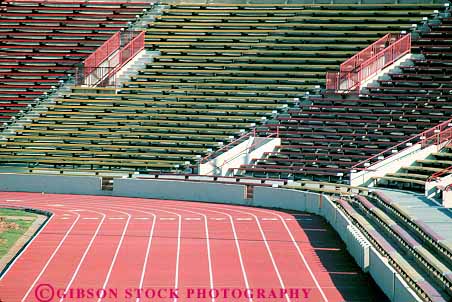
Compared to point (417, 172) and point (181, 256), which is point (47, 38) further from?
point (181, 256)

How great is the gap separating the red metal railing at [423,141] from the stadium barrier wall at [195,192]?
5.91 feet

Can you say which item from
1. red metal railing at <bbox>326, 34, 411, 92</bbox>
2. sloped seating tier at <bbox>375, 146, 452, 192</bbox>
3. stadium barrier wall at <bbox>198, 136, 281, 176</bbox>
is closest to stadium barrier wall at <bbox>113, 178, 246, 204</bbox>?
stadium barrier wall at <bbox>198, 136, 281, 176</bbox>

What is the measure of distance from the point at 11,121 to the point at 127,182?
5.97m

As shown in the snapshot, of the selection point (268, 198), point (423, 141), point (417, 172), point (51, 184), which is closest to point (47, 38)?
point (51, 184)

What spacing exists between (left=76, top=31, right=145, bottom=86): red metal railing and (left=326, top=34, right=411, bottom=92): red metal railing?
7.09 m

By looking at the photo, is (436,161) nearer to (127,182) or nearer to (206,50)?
(127,182)

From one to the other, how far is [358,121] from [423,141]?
9.72 ft

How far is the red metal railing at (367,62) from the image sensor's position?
32469mm

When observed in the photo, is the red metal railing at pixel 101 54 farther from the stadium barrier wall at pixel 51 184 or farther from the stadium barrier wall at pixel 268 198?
the stadium barrier wall at pixel 268 198

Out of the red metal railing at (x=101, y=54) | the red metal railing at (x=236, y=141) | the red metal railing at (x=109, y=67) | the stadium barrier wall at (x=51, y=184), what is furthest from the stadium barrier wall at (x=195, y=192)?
the red metal railing at (x=101, y=54)

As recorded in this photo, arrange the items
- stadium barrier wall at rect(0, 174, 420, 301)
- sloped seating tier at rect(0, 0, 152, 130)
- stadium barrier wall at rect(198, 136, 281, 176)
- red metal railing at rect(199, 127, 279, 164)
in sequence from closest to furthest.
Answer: stadium barrier wall at rect(0, 174, 420, 301) → stadium barrier wall at rect(198, 136, 281, 176) → red metal railing at rect(199, 127, 279, 164) → sloped seating tier at rect(0, 0, 152, 130)

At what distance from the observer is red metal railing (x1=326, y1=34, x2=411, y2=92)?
107ft

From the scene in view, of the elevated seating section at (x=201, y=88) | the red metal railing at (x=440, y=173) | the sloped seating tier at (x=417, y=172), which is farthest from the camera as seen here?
the elevated seating section at (x=201, y=88)

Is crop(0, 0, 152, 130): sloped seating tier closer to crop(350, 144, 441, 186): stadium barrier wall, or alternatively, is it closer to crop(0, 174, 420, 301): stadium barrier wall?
crop(0, 174, 420, 301): stadium barrier wall
